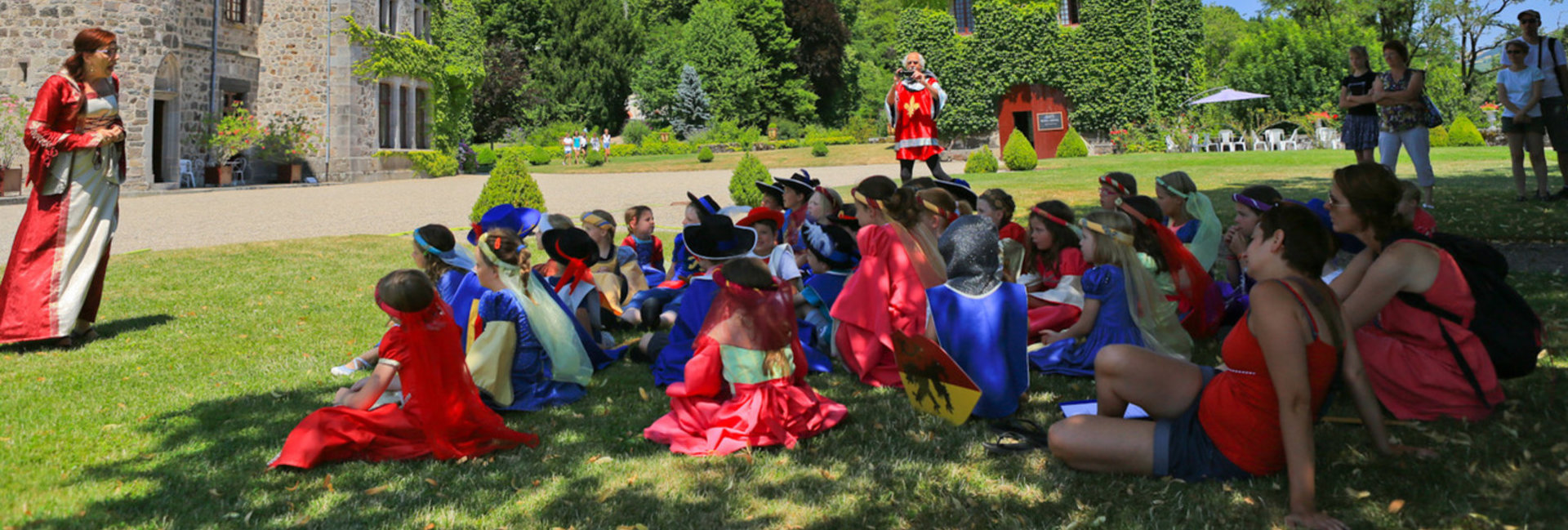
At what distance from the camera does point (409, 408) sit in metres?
4.34

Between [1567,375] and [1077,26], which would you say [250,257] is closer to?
[1567,375]

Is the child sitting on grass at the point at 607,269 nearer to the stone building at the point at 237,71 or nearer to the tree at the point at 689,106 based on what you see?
the stone building at the point at 237,71

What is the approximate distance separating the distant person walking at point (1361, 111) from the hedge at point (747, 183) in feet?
26.0

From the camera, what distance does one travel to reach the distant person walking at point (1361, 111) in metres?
10.0

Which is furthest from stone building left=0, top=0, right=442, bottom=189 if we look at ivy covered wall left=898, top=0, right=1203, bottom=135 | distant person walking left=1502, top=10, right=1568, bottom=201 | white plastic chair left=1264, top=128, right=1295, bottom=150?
white plastic chair left=1264, top=128, right=1295, bottom=150

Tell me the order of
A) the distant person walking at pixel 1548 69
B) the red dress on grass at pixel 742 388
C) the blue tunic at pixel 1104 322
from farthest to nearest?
the distant person walking at pixel 1548 69 < the blue tunic at pixel 1104 322 < the red dress on grass at pixel 742 388

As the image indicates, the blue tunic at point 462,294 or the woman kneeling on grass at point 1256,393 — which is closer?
the woman kneeling on grass at point 1256,393

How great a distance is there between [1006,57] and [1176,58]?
A: 5732mm

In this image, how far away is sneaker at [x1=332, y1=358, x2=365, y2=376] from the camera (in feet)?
19.4

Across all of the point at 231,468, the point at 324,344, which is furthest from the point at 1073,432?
the point at 324,344

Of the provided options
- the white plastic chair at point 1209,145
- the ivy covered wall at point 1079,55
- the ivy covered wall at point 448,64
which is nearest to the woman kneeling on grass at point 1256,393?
the ivy covered wall at point 448,64

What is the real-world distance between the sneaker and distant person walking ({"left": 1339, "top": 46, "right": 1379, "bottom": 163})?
9.16 meters

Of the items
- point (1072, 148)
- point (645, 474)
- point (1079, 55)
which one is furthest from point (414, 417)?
point (1079, 55)

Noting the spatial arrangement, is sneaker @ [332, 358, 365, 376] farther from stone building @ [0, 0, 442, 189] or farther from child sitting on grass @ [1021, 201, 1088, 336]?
stone building @ [0, 0, 442, 189]
